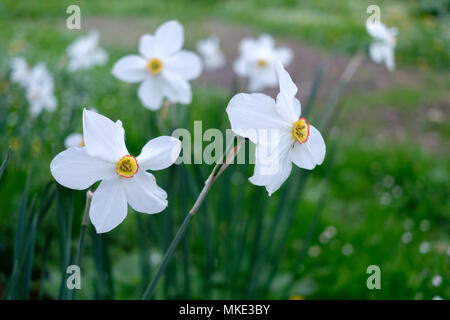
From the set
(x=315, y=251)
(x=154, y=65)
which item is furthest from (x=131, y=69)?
(x=315, y=251)

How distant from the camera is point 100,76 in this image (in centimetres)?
460

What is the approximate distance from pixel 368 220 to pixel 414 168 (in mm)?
688

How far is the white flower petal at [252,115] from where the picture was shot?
23.0 inches

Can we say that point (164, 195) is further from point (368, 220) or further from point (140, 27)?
point (140, 27)

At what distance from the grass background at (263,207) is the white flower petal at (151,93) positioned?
0.17 feet

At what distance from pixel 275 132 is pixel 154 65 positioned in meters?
0.64

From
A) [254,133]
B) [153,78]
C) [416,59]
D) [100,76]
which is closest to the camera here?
[254,133]

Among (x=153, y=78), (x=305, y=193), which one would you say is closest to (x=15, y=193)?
(x=153, y=78)

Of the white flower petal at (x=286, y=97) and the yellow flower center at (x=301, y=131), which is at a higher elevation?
the white flower petal at (x=286, y=97)

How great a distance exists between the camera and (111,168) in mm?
614

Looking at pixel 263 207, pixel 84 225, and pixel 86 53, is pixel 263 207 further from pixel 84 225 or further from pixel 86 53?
pixel 86 53

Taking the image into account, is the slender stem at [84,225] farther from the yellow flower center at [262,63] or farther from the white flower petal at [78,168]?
the yellow flower center at [262,63]

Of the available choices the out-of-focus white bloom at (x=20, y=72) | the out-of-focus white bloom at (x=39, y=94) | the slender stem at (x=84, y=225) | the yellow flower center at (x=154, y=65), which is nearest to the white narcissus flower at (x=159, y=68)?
the yellow flower center at (x=154, y=65)
